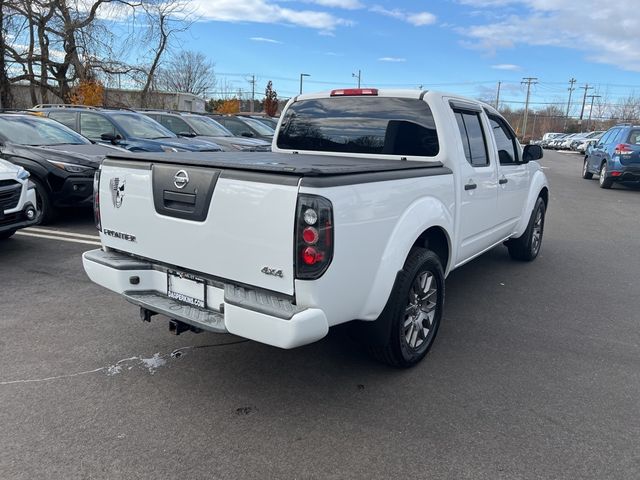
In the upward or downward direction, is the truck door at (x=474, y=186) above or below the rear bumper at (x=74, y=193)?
above

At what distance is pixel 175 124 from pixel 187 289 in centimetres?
1177

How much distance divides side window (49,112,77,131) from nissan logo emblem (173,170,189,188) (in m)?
8.87

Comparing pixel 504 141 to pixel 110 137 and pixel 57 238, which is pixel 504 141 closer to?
pixel 57 238

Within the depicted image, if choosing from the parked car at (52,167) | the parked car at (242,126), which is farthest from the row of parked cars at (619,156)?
the parked car at (52,167)

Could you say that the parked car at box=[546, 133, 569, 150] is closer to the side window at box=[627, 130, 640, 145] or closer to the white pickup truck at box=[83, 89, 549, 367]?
the side window at box=[627, 130, 640, 145]

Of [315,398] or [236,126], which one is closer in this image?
[315,398]

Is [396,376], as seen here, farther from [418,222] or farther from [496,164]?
[496,164]

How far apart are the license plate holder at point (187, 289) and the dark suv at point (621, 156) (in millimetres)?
14400

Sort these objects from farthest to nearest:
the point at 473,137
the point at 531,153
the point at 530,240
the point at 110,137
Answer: the point at 110,137 < the point at 530,240 < the point at 531,153 < the point at 473,137

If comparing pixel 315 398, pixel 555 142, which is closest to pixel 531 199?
pixel 315 398

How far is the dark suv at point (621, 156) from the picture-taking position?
46.9 feet

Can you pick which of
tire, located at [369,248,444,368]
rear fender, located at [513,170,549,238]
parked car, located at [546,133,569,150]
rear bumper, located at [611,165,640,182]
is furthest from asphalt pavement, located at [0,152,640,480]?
parked car, located at [546,133,569,150]

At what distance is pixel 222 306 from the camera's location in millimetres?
3141

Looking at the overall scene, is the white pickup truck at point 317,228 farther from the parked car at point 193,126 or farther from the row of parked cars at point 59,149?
the parked car at point 193,126
